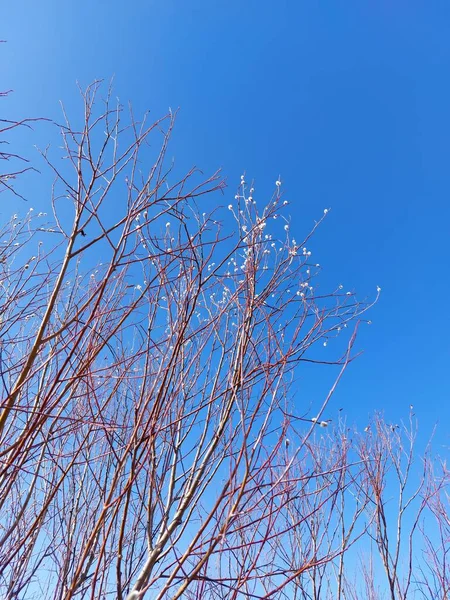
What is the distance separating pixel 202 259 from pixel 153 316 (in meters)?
0.30

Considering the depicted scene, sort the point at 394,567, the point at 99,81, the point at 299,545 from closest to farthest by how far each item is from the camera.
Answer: the point at 99,81 < the point at 394,567 < the point at 299,545

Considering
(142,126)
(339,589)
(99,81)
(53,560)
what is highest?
(99,81)

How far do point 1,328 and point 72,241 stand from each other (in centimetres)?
97

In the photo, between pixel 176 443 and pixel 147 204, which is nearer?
pixel 147 204

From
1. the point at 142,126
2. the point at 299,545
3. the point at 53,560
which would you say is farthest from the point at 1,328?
the point at 299,545

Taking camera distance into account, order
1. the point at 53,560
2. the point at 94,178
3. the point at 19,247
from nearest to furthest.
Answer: the point at 94,178
the point at 19,247
the point at 53,560

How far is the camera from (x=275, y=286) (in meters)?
1.85

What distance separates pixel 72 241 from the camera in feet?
3.84

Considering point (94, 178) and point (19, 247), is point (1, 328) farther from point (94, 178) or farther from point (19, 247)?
point (94, 178)

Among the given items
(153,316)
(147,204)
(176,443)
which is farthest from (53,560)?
(147,204)

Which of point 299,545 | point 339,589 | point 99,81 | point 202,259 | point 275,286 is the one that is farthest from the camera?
point 299,545

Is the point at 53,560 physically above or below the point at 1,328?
below

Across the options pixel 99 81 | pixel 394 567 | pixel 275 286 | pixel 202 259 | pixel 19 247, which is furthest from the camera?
pixel 394 567

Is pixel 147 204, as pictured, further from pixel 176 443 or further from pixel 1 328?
pixel 176 443
